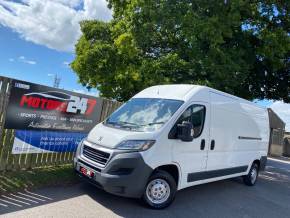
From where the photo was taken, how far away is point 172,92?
7238 millimetres

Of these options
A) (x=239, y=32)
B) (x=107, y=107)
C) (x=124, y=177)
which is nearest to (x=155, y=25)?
(x=239, y=32)

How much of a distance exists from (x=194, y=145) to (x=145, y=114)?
1252 mm

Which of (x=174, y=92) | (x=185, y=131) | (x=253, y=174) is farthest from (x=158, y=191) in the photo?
(x=253, y=174)

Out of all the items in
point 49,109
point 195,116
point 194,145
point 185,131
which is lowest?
point 194,145

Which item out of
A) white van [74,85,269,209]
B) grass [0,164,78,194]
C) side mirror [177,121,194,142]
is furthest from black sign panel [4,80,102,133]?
side mirror [177,121,194,142]

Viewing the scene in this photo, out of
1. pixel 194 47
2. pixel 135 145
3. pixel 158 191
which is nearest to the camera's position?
pixel 135 145

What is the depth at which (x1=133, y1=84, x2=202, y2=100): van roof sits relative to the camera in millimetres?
7012

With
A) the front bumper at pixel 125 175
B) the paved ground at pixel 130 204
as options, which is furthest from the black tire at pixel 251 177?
the front bumper at pixel 125 175

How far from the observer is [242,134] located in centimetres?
918

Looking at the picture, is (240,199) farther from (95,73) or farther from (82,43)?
(82,43)

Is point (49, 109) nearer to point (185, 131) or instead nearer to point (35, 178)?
point (35, 178)

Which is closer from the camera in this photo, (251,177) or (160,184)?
(160,184)

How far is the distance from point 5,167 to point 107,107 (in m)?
3.72

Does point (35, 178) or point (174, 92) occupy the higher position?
point (174, 92)
